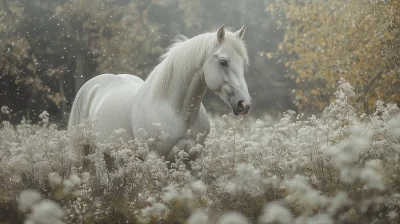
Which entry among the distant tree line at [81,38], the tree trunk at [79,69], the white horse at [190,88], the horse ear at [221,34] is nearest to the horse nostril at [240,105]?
the white horse at [190,88]

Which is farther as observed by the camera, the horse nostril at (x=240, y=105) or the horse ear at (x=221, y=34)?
the horse ear at (x=221, y=34)

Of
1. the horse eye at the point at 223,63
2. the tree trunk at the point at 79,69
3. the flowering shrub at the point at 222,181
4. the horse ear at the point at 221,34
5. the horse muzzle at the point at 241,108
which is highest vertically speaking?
the tree trunk at the point at 79,69

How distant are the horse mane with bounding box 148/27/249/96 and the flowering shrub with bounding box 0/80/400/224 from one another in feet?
2.41

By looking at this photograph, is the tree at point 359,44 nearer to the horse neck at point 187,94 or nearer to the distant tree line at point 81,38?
the distant tree line at point 81,38

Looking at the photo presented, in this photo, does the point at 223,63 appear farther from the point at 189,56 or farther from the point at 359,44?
the point at 359,44

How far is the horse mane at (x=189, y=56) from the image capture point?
604 centimetres

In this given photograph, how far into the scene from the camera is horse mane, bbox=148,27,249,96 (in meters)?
6.04

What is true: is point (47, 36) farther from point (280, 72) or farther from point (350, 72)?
point (350, 72)

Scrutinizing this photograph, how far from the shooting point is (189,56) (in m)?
6.14

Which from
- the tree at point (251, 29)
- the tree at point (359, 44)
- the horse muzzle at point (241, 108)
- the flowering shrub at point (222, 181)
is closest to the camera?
the flowering shrub at point (222, 181)

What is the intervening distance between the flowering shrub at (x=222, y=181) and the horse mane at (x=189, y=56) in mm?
734

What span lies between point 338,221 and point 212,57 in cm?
213

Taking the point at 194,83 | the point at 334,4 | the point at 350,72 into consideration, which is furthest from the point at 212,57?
the point at 334,4

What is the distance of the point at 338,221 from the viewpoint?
463cm
